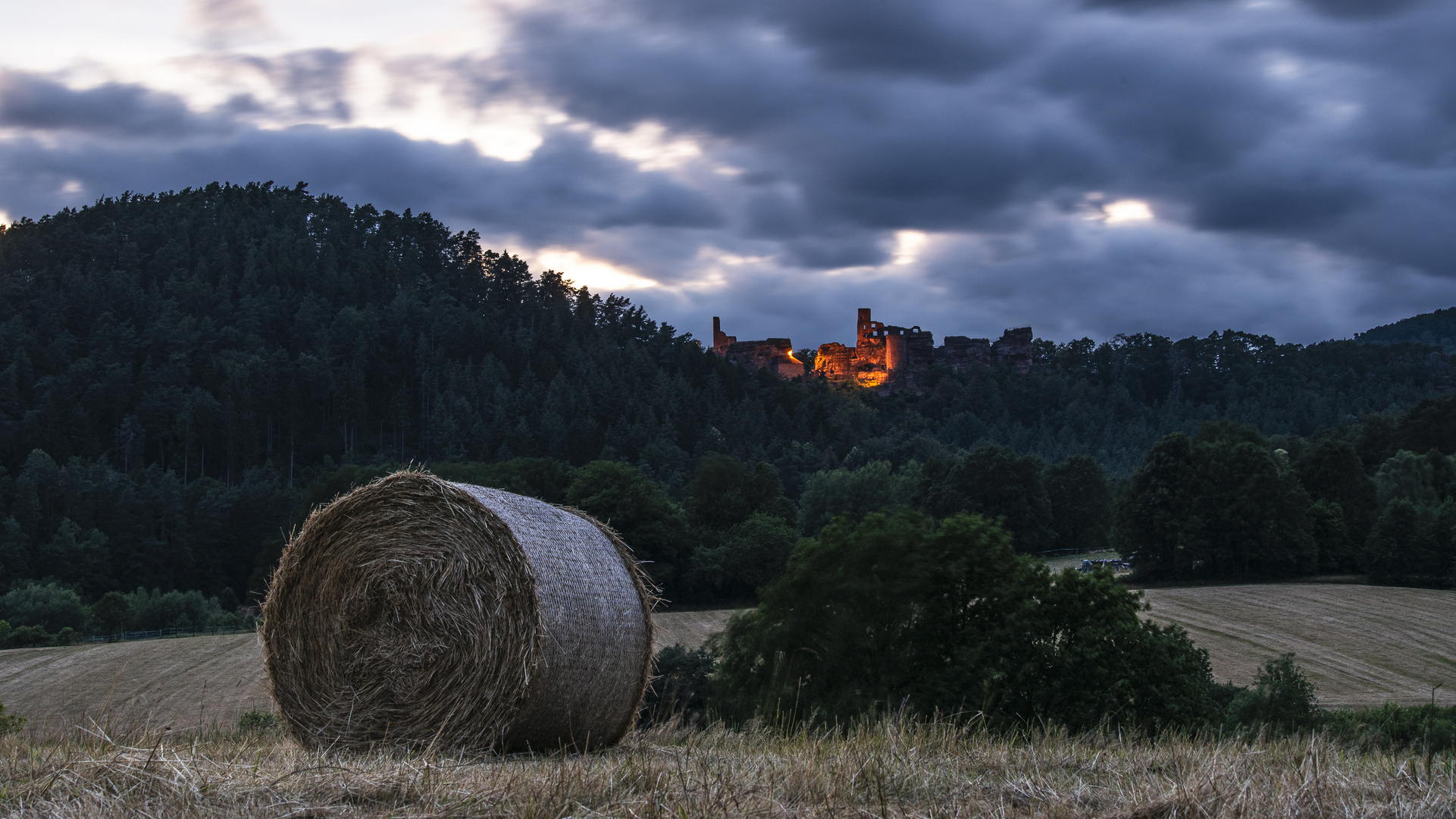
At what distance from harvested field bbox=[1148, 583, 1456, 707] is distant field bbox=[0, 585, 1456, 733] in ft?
0.20

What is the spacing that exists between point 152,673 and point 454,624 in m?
32.8

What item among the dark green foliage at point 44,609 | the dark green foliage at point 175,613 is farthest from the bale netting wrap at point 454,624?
the dark green foliage at point 175,613

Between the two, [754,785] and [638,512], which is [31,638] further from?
[754,785]

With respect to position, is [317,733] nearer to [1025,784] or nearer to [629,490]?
[1025,784]

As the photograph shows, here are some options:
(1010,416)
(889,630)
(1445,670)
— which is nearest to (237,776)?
(889,630)

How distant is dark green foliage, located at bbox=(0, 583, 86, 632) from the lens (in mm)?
56000

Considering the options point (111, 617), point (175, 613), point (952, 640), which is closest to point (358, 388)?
point (175, 613)

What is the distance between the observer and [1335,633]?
4466 centimetres

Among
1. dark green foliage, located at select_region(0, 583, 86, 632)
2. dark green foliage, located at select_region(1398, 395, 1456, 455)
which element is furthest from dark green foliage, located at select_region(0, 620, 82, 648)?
dark green foliage, located at select_region(1398, 395, 1456, 455)

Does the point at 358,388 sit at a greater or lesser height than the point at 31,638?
greater

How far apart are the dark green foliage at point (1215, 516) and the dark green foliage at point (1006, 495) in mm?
10804

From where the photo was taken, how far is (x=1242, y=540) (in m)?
60.3

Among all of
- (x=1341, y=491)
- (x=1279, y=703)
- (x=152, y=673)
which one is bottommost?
(x=152, y=673)

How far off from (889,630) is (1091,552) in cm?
5482
